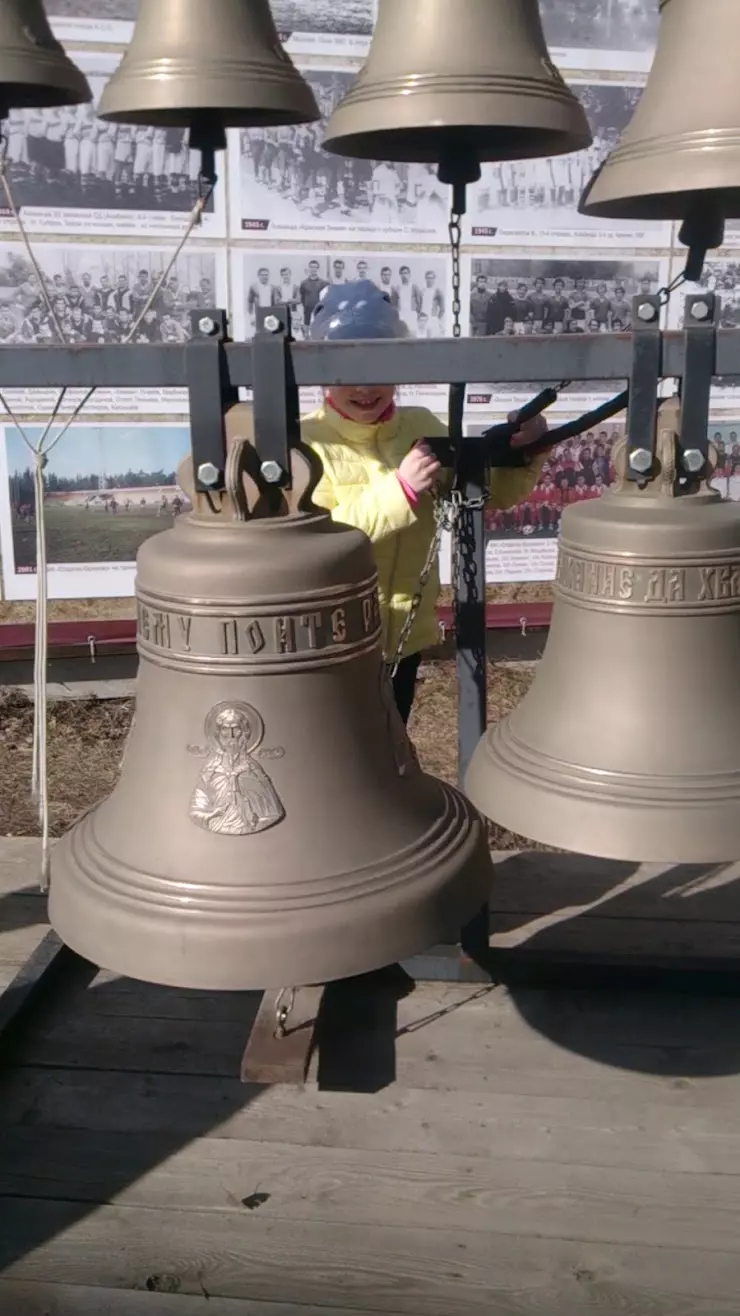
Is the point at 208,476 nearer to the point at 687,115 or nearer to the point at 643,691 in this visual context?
the point at 643,691

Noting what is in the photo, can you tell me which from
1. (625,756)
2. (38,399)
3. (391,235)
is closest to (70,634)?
(38,399)

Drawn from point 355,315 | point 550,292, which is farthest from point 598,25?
point 355,315

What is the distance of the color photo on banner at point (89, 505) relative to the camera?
3.69m

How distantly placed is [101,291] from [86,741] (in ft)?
5.44

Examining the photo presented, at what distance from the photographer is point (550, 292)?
362 centimetres

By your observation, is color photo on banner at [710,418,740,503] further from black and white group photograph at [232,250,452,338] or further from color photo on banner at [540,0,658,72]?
Result: color photo on banner at [540,0,658,72]

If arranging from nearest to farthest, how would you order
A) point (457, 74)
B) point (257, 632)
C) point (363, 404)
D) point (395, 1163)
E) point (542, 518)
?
point (257, 632), point (457, 74), point (395, 1163), point (363, 404), point (542, 518)

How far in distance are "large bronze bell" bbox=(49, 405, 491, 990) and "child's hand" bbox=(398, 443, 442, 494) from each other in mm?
816

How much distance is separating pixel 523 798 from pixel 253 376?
1.78 feet

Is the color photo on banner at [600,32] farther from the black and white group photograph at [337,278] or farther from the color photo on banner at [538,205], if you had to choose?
the black and white group photograph at [337,278]

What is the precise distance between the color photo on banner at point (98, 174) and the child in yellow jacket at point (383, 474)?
1125 millimetres

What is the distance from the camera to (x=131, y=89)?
5.88 feet

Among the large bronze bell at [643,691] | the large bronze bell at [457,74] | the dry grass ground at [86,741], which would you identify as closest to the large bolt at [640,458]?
the large bronze bell at [643,691]

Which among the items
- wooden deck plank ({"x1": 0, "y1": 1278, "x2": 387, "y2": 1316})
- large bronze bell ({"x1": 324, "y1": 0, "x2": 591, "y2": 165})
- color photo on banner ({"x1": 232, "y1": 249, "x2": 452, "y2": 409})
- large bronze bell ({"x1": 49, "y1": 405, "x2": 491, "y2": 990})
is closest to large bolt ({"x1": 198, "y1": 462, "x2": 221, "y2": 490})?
large bronze bell ({"x1": 49, "y1": 405, "x2": 491, "y2": 990})
